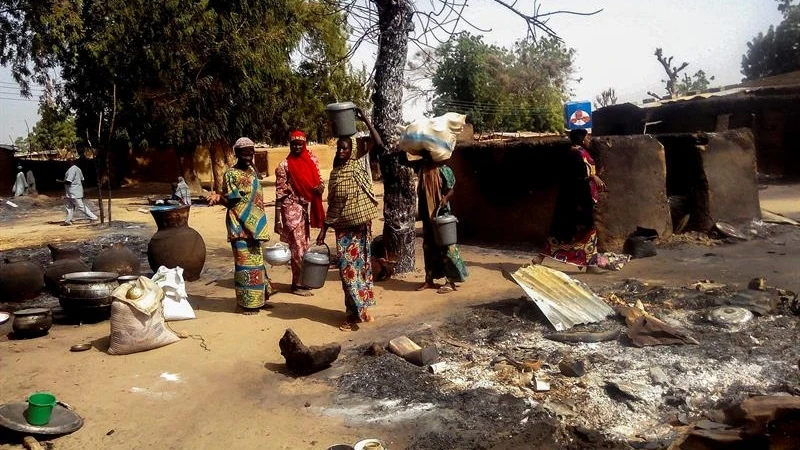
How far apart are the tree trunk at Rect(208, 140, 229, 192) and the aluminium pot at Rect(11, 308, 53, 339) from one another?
15501 mm

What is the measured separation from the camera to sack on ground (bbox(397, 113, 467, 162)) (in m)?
6.60

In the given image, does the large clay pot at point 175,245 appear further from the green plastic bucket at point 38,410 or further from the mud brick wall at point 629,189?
the mud brick wall at point 629,189

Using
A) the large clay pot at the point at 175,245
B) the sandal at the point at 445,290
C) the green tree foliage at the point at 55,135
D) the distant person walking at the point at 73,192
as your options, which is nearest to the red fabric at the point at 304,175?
the sandal at the point at 445,290

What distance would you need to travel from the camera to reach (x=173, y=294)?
6.01 m

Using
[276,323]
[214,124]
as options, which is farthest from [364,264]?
[214,124]

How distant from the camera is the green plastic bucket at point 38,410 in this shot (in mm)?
3627

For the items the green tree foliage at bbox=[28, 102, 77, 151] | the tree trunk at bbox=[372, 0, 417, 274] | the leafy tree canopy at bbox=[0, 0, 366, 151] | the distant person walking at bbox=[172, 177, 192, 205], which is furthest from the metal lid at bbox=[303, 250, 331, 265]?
the green tree foliage at bbox=[28, 102, 77, 151]

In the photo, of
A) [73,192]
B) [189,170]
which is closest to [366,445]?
[73,192]

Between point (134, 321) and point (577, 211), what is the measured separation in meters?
4.68

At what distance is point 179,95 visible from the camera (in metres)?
19.5

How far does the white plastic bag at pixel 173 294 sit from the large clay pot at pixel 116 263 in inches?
57.2

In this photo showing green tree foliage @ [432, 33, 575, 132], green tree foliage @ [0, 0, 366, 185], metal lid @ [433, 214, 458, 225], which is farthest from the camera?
green tree foliage @ [432, 33, 575, 132]

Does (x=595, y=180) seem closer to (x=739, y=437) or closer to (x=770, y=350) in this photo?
(x=770, y=350)

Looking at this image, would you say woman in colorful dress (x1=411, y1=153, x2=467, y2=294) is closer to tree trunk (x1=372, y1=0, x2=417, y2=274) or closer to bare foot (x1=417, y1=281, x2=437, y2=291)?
bare foot (x1=417, y1=281, x2=437, y2=291)
